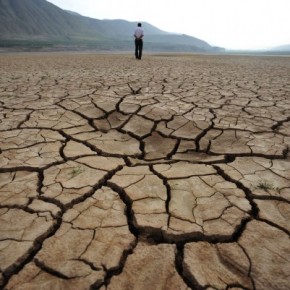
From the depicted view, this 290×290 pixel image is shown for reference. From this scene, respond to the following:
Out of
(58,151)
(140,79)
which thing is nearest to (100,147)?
(58,151)

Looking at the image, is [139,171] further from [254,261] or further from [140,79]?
[140,79]

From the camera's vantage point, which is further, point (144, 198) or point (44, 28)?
point (44, 28)

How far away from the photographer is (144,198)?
1604mm

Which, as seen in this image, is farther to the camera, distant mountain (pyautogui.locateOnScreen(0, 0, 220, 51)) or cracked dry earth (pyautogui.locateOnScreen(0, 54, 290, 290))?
distant mountain (pyautogui.locateOnScreen(0, 0, 220, 51))

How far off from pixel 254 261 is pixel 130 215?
0.64m

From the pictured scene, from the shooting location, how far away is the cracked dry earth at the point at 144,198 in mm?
1146

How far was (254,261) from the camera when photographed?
1.19m

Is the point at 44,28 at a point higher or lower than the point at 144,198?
lower

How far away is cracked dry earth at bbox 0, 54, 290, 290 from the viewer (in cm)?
115

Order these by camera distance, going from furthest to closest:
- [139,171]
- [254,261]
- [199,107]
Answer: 1. [199,107]
2. [139,171]
3. [254,261]

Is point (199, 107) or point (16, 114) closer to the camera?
point (16, 114)

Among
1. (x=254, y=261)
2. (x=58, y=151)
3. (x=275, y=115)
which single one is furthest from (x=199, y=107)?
(x=254, y=261)

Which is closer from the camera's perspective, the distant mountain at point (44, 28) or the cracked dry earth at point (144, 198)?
the cracked dry earth at point (144, 198)

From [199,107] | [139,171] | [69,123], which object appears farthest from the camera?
[199,107]
